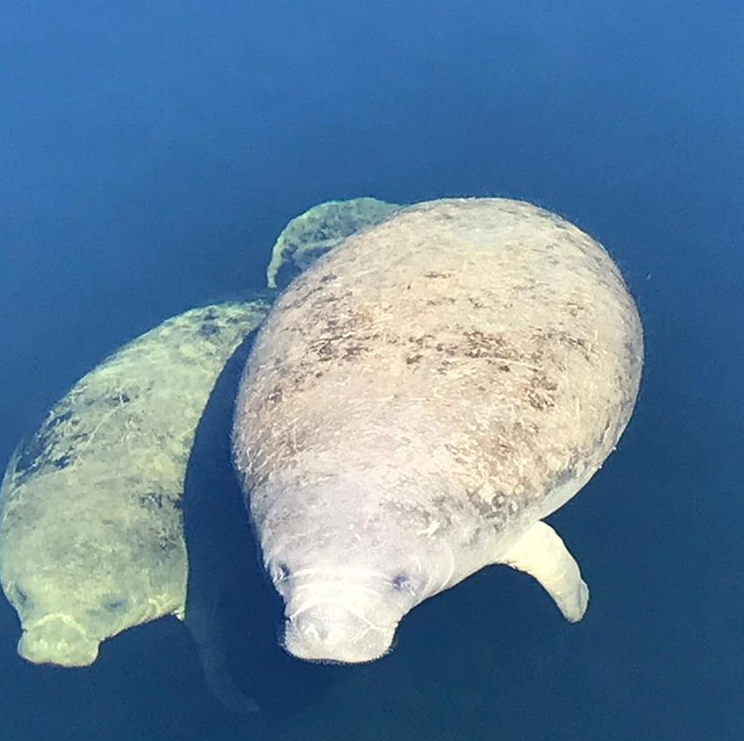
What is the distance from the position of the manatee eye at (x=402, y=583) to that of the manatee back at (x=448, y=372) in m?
0.29

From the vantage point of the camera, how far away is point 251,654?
192 inches

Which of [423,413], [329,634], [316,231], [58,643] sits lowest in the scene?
[58,643]

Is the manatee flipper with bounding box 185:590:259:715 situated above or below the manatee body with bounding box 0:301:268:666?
below

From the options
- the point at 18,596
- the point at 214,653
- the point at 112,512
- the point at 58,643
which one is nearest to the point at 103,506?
the point at 112,512

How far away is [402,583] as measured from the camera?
131 inches

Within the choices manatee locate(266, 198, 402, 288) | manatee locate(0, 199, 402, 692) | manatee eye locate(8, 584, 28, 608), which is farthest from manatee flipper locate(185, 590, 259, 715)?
manatee locate(266, 198, 402, 288)

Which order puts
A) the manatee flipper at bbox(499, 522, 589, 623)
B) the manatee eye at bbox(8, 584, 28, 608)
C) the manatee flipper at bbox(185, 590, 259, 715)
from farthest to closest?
the manatee flipper at bbox(185, 590, 259, 715) < the manatee eye at bbox(8, 584, 28, 608) < the manatee flipper at bbox(499, 522, 589, 623)

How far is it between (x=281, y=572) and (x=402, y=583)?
16.1 inches

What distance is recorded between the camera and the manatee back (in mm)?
3658

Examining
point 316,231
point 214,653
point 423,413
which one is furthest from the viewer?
point 316,231

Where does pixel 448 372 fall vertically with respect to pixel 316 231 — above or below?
above

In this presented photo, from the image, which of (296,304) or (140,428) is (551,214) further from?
(140,428)

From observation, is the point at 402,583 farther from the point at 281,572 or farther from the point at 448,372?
the point at 448,372

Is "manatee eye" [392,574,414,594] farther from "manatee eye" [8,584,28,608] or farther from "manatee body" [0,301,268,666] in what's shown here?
"manatee eye" [8,584,28,608]
